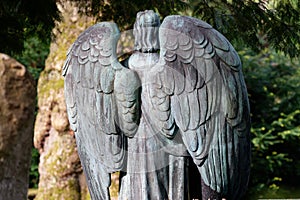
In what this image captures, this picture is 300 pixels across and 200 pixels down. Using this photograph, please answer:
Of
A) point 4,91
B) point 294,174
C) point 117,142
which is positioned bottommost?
point 294,174

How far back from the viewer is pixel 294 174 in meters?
10.4

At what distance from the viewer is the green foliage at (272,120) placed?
9.59 meters

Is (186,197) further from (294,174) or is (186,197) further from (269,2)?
(294,174)

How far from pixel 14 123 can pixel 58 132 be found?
→ 531 centimetres

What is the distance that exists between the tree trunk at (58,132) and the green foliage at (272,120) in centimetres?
320

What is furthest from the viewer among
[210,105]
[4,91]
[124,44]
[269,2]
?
[124,44]

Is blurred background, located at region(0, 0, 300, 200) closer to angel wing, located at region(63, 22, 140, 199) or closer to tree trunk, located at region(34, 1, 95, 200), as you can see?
tree trunk, located at region(34, 1, 95, 200)

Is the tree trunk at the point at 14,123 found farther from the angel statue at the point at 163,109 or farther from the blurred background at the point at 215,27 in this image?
the angel statue at the point at 163,109

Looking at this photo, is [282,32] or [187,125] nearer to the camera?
[187,125]

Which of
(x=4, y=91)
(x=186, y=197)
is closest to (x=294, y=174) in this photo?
(x=186, y=197)

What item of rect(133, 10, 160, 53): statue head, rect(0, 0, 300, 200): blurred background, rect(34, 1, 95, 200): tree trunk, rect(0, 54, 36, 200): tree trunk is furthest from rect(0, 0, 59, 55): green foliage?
rect(0, 54, 36, 200): tree trunk

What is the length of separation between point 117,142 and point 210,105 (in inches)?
22.6

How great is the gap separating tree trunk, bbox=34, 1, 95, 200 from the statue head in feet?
12.7

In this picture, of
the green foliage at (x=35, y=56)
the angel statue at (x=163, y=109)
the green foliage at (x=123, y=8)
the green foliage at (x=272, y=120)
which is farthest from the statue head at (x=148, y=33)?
the green foliage at (x=35, y=56)
